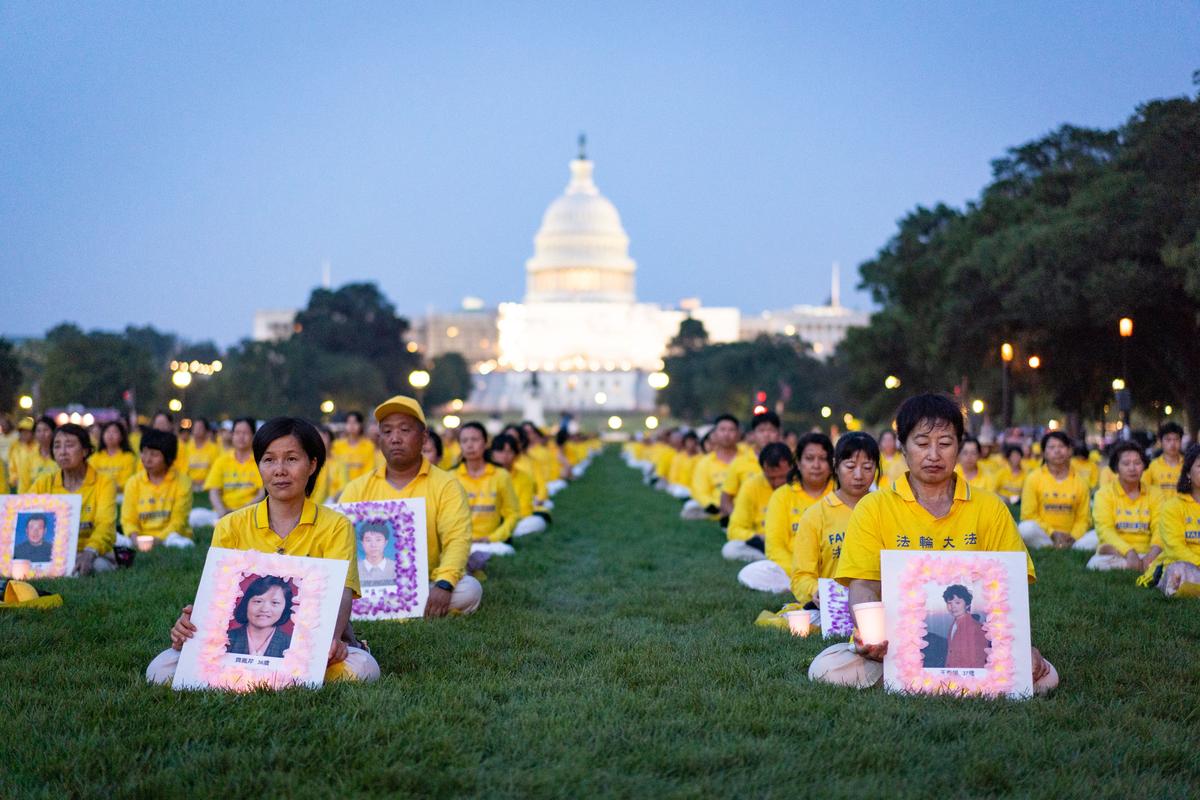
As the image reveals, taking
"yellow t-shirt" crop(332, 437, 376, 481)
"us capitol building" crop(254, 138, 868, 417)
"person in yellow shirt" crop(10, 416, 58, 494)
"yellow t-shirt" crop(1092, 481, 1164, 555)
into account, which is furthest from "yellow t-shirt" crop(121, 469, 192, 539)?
"us capitol building" crop(254, 138, 868, 417)

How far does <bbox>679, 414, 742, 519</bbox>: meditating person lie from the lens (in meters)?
17.5

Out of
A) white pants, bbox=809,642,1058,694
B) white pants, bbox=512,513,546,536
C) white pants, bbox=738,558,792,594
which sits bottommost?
white pants, bbox=809,642,1058,694

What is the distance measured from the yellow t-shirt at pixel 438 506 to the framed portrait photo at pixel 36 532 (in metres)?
2.53

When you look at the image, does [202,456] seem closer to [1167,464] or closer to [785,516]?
[785,516]

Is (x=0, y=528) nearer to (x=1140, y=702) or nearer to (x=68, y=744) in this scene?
(x=68, y=744)

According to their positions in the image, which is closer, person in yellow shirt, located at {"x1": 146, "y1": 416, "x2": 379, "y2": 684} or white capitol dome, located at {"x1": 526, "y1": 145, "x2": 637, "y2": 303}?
person in yellow shirt, located at {"x1": 146, "y1": 416, "x2": 379, "y2": 684}

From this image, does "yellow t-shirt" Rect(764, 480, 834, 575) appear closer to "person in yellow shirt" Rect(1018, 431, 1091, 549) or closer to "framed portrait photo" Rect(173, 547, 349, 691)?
"framed portrait photo" Rect(173, 547, 349, 691)

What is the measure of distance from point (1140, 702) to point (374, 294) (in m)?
98.9

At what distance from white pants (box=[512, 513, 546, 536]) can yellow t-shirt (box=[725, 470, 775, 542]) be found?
4.20 metres

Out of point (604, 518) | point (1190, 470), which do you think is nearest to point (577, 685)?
point (1190, 470)

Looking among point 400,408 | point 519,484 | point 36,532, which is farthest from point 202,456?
point 400,408

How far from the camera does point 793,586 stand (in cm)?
927

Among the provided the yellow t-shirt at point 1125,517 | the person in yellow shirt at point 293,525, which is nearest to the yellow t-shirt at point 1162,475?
the yellow t-shirt at point 1125,517

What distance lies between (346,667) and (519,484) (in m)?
9.42
